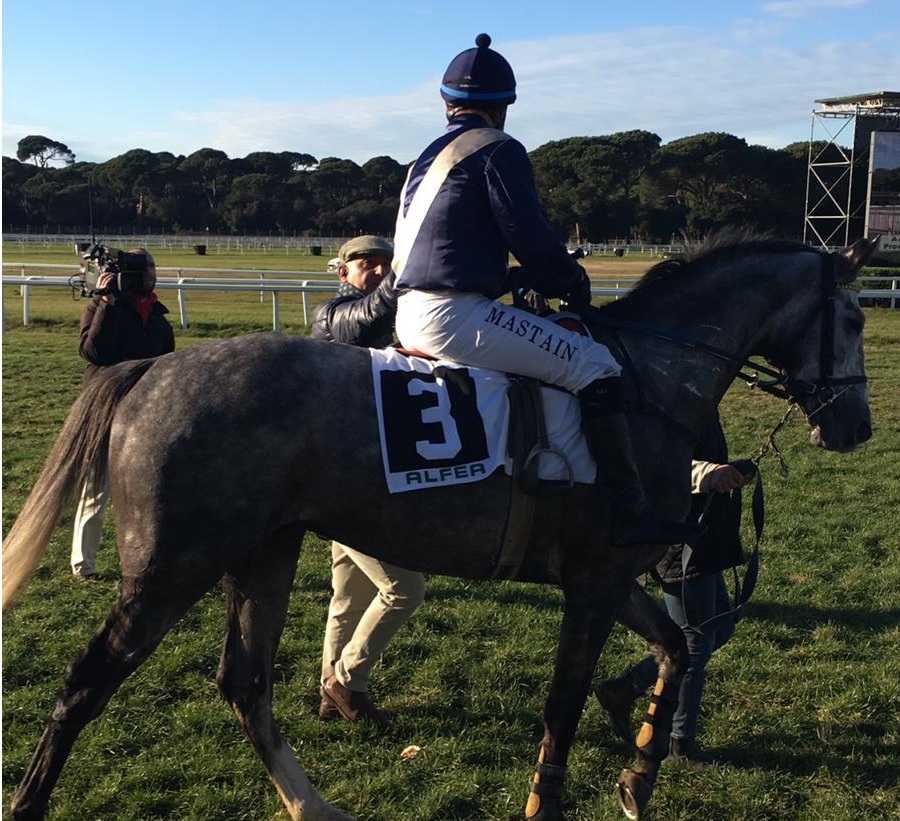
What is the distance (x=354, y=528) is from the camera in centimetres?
313

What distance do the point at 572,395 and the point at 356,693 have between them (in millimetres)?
1777

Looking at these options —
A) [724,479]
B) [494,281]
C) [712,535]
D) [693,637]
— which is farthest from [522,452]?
[693,637]

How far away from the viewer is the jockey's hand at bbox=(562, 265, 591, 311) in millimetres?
3271

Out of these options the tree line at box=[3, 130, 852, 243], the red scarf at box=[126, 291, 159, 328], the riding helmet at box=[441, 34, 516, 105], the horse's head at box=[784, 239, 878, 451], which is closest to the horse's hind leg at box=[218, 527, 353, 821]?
the riding helmet at box=[441, 34, 516, 105]

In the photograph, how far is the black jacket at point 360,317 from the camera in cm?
349

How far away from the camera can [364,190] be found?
79.8m

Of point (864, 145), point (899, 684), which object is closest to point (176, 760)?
point (899, 684)

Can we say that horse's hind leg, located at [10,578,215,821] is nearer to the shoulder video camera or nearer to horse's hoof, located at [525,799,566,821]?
horse's hoof, located at [525,799,566,821]

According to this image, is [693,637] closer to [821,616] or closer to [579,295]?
[579,295]

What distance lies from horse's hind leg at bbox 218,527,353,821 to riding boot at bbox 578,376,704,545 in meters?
1.17

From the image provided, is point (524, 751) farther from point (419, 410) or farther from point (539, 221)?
Answer: point (539, 221)

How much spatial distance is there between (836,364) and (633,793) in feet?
6.05

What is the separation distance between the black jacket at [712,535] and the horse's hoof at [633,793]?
82 centimetres

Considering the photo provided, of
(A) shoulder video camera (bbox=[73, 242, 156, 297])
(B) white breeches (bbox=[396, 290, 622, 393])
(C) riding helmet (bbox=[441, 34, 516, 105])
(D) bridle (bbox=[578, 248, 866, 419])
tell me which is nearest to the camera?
(B) white breeches (bbox=[396, 290, 622, 393])
